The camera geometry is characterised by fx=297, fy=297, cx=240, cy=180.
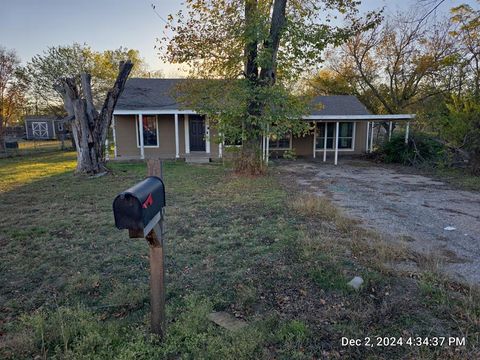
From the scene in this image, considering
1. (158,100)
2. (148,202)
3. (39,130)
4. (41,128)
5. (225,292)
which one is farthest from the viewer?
(41,128)

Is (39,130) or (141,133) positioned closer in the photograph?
(141,133)

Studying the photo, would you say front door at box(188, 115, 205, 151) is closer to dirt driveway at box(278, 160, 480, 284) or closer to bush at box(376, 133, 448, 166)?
dirt driveway at box(278, 160, 480, 284)

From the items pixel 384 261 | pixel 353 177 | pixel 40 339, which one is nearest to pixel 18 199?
pixel 40 339

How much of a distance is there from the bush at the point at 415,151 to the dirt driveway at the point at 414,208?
2.38 metres

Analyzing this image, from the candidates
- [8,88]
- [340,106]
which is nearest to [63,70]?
[8,88]

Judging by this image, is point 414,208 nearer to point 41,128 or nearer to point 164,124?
point 164,124

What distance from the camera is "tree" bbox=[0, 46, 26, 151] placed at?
656 inches

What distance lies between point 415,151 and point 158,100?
1221 centimetres

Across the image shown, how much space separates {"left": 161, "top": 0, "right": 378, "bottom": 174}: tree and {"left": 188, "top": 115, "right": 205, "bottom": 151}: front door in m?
5.58

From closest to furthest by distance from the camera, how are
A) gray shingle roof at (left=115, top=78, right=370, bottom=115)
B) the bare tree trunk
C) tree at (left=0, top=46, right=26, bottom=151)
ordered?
the bare tree trunk
gray shingle roof at (left=115, top=78, right=370, bottom=115)
tree at (left=0, top=46, right=26, bottom=151)

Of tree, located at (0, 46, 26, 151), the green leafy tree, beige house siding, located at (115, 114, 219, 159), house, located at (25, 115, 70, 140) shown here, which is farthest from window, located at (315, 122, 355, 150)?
house, located at (25, 115, 70, 140)

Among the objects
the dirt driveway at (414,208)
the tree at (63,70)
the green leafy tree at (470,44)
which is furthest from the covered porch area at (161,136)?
the green leafy tree at (470,44)

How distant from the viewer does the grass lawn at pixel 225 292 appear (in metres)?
2.10

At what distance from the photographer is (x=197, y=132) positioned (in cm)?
1494
